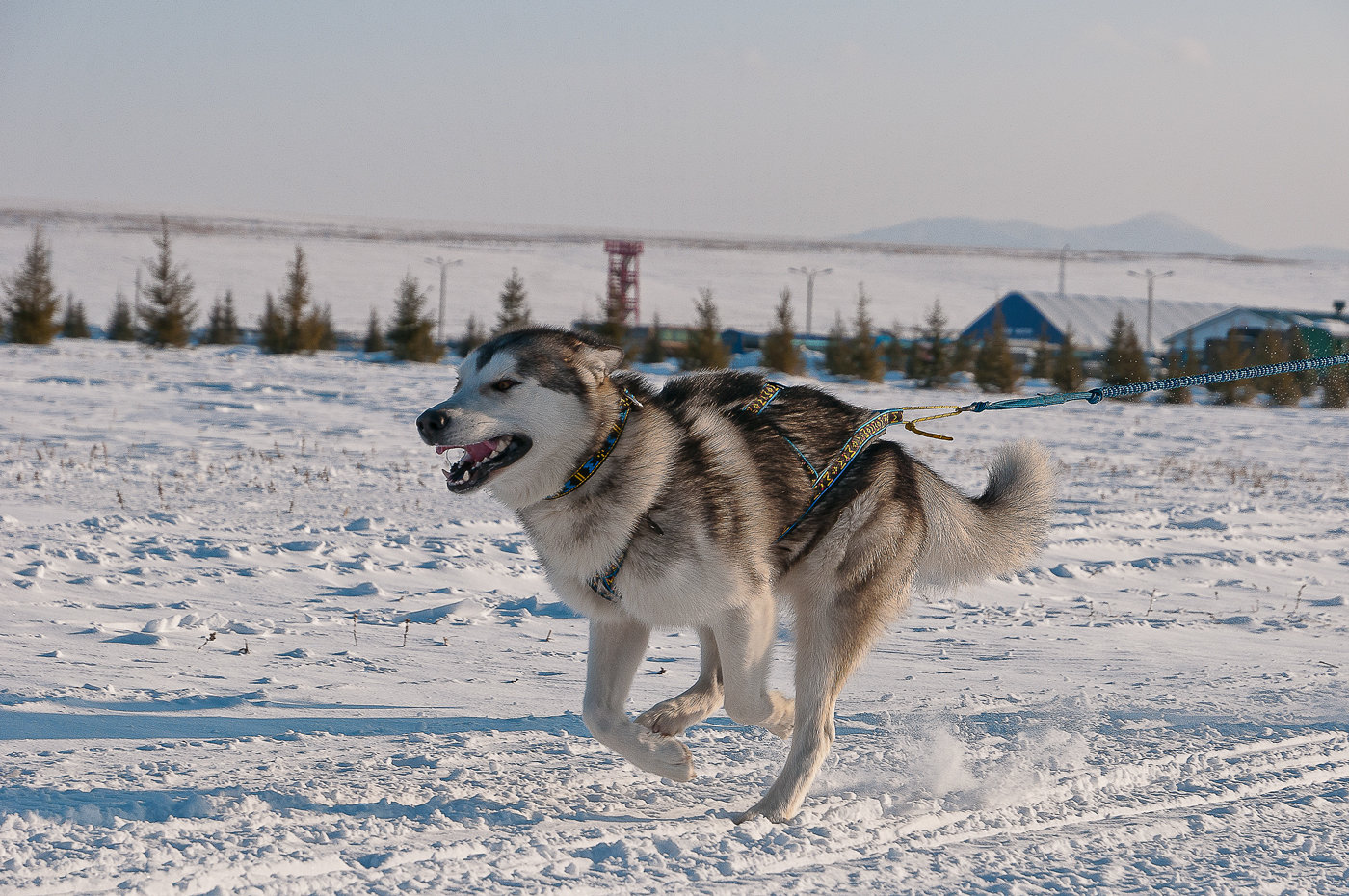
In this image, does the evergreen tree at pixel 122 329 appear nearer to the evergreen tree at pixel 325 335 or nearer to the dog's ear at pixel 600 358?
the evergreen tree at pixel 325 335

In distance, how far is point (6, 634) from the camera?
5012 millimetres

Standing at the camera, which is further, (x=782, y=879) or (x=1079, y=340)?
(x=1079, y=340)

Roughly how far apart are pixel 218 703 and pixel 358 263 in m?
95.3

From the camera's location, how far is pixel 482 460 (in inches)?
129

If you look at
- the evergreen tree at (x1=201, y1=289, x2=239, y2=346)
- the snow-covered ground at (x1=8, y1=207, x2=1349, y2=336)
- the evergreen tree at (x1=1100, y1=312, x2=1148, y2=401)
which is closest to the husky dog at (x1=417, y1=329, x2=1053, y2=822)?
the evergreen tree at (x1=1100, y1=312, x2=1148, y2=401)

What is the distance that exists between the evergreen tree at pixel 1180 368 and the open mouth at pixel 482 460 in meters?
26.7

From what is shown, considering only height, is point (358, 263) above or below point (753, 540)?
above

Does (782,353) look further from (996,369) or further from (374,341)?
(374,341)

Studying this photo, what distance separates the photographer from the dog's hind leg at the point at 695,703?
3.78m

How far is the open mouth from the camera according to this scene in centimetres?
321

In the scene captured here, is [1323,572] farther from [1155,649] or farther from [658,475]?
[658,475]

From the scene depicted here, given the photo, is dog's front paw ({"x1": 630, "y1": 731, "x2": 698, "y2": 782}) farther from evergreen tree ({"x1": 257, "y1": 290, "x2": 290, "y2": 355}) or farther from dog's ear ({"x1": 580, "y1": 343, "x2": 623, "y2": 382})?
evergreen tree ({"x1": 257, "y1": 290, "x2": 290, "y2": 355})

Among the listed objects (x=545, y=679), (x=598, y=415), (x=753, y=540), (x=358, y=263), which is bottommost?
(x=545, y=679)

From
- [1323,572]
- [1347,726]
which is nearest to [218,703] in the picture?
[1347,726]
